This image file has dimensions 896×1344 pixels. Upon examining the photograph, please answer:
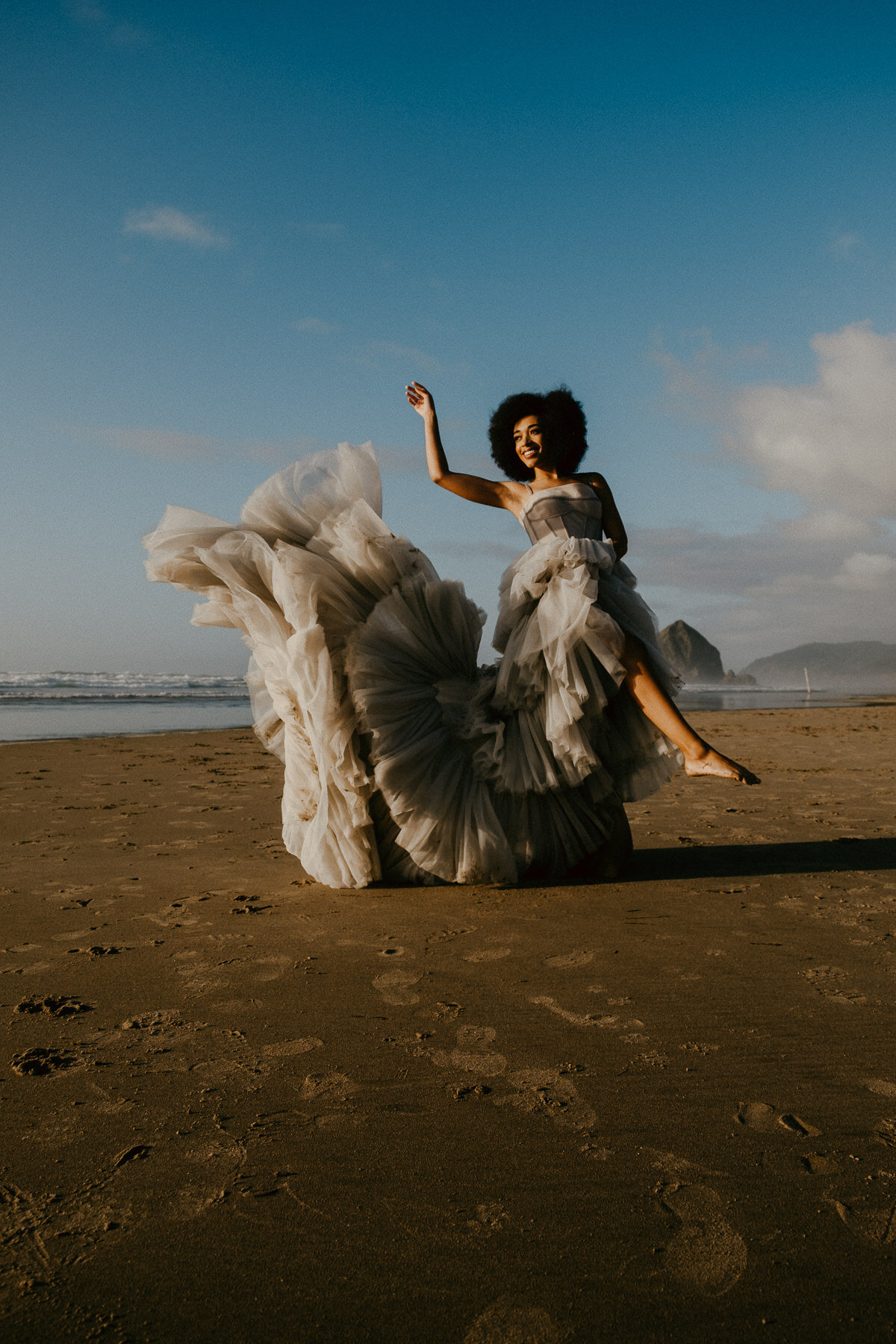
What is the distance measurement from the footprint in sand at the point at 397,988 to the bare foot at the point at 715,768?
4.51ft

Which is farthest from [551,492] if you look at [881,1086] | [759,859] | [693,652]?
[693,652]

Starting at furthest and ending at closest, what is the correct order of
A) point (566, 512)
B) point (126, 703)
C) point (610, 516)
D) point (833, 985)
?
1. point (126, 703)
2. point (610, 516)
3. point (566, 512)
4. point (833, 985)

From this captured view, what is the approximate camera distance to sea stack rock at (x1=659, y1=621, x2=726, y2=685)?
92.5m

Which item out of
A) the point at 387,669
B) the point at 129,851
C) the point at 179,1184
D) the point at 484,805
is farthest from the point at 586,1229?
the point at 129,851

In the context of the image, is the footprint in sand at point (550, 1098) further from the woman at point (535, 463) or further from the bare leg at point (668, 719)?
the woman at point (535, 463)

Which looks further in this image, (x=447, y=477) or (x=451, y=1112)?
(x=447, y=477)

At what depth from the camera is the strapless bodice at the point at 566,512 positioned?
13.2 ft

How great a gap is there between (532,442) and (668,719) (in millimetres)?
1709

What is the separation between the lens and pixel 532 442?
438 centimetres

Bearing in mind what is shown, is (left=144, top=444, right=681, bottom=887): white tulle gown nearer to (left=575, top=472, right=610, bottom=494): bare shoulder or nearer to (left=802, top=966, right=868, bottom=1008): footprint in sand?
(left=575, top=472, right=610, bottom=494): bare shoulder

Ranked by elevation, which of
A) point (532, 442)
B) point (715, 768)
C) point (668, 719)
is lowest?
point (715, 768)

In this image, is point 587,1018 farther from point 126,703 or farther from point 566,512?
point 126,703

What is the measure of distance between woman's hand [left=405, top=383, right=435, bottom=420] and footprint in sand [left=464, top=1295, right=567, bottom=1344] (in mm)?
3873

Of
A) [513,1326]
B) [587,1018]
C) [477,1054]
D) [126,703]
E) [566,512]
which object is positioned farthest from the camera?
[126,703]
